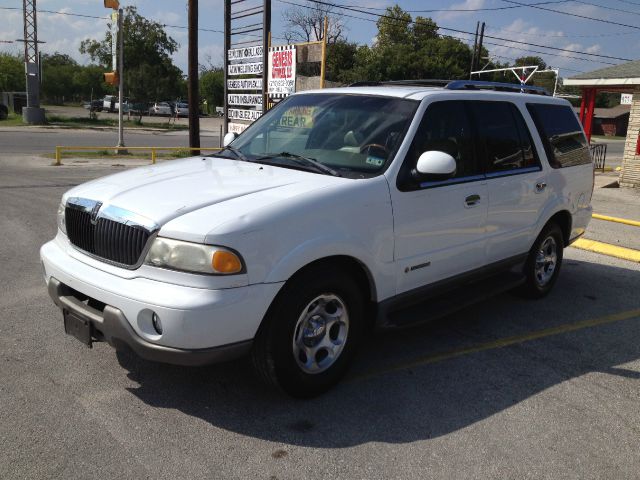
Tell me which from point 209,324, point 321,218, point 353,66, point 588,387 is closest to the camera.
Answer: point 209,324

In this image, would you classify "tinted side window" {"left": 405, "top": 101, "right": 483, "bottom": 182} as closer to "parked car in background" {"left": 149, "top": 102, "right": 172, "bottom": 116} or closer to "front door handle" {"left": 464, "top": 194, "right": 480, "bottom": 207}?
"front door handle" {"left": 464, "top": 194, "right": 480, "bottom": 207}

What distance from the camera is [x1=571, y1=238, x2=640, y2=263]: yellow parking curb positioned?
26.0ft

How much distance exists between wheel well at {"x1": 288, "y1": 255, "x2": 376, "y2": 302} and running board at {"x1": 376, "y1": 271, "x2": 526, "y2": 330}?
152 mm

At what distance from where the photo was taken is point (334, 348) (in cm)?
375

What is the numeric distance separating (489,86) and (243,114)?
12699 millimetres

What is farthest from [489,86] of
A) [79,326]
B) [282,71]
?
[282,71]

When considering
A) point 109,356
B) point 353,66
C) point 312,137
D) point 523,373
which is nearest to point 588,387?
point 523,373

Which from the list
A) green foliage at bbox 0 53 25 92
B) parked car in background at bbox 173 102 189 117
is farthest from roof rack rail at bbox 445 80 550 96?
green foliage at bbox 0 53 25 92

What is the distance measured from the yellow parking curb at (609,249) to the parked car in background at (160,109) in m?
53.0

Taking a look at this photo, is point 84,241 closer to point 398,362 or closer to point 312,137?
point 312,137

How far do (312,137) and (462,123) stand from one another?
1207mm

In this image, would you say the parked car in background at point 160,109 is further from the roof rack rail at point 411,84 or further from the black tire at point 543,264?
the black tire at point 543,264

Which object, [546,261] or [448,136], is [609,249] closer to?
[546,261]

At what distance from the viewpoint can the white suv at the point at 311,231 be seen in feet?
10.1
